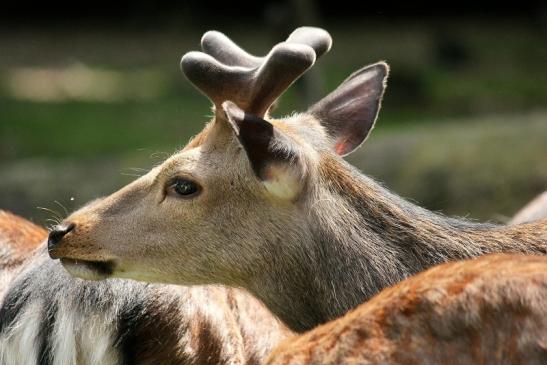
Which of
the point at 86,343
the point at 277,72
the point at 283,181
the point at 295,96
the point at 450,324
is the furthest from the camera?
the point at 295,96

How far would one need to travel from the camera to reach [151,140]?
51.0 feet

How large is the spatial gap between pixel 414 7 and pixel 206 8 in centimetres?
342

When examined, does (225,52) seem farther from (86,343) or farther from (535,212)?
(535,212)

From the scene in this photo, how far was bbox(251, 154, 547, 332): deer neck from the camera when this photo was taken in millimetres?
4988

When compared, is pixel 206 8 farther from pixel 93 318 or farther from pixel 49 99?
pixel 93 318

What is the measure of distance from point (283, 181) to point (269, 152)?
0.15m

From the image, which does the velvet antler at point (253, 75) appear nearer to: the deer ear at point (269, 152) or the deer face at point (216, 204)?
the deer face at point (216, 204)

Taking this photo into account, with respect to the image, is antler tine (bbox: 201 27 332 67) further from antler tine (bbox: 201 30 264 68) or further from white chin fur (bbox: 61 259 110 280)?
white chin fur (bbox: 61 259 110 280)

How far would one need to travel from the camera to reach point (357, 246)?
5.04 m

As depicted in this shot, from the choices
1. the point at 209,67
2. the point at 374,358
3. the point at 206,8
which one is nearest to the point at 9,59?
the point at 206,8

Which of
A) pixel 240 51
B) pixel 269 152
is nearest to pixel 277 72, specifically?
pixel 269 152

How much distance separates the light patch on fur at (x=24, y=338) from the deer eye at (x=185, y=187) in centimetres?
78

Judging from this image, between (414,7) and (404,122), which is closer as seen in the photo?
(404,122)

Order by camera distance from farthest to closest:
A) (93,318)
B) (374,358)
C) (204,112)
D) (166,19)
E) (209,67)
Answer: (166,19), (204,112), (209,67), (93,318), (374,358)
